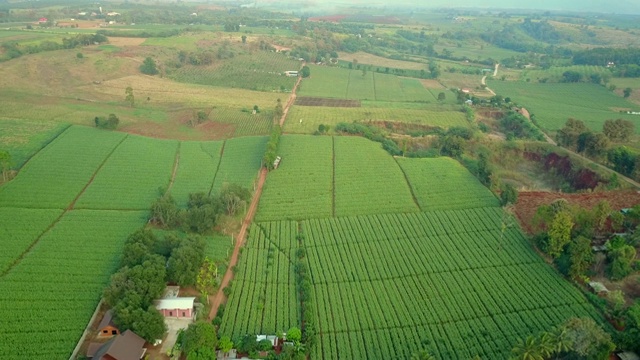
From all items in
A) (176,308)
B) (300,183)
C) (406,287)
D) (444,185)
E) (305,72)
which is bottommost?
(406,287)

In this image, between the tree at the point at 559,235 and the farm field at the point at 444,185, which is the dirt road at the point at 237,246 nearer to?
the farm field at the point at 444,185

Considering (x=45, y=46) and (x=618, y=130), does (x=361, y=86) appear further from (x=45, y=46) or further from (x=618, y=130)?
(x=45, y=46)

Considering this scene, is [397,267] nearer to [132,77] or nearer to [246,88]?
[246,88]

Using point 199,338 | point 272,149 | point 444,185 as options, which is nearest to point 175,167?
point 272,149

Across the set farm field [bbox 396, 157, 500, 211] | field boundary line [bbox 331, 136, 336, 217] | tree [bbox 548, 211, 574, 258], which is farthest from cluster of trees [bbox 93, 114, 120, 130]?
tree [bbox 548, 211, 574, 258]

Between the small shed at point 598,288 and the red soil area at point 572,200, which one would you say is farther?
the red soil area at point 572,200

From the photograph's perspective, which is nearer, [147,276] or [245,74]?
[147,276]

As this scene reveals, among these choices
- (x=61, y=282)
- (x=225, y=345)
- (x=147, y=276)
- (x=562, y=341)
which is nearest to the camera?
(x=562, y=341)

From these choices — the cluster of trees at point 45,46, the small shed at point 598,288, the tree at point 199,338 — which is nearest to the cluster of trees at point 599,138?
the small shed at point 598,288
